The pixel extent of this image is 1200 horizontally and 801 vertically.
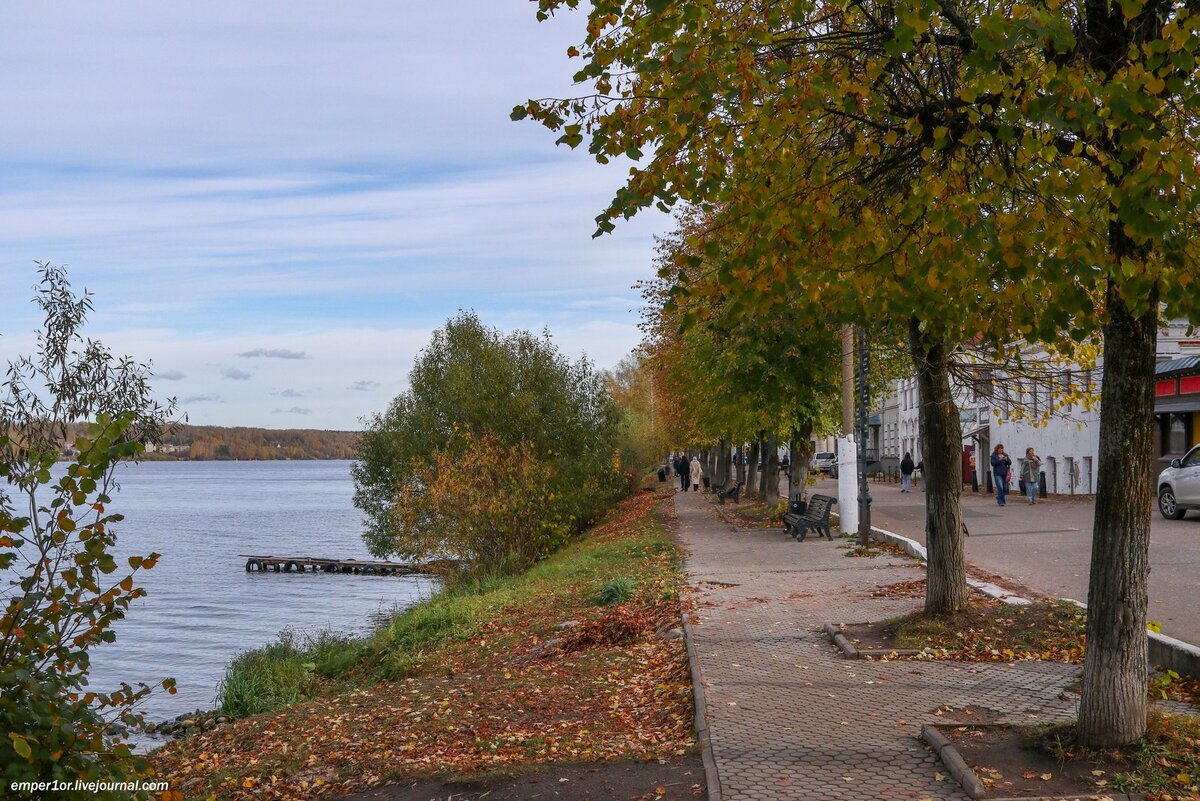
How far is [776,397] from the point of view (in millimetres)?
26844

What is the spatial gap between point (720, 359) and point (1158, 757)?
19553 mm

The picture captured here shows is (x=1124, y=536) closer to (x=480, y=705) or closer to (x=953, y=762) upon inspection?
(x=953, y=762)

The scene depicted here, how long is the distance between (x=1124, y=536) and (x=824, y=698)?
298 cm

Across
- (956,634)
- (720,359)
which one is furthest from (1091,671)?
(720,359)

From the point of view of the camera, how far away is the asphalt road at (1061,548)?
13.4m

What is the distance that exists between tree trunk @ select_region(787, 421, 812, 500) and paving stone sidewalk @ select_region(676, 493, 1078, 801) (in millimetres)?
14400

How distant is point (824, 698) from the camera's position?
9.16 m

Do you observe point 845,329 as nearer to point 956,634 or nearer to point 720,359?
point 720,359

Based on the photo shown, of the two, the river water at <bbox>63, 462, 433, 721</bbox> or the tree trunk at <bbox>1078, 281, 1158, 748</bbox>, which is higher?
the tree trunk at <bbox>1078, 281, 1158, 748</bbox>

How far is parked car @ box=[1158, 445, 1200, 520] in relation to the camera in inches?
998

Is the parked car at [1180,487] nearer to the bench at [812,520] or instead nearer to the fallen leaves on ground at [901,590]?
the bench at [812,520]

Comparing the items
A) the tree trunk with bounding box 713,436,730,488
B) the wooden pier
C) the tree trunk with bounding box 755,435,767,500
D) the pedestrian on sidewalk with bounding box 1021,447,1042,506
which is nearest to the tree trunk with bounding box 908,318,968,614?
the tree trunk with bounding box 755,435,767,500

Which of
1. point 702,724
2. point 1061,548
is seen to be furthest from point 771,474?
point 702,724

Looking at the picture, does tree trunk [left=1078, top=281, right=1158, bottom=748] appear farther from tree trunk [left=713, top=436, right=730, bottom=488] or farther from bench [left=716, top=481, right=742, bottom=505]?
tree trunk [left=713, top=436, right=730, bottom=488]
